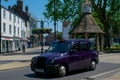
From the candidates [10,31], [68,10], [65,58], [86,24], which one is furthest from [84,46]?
[10,31]

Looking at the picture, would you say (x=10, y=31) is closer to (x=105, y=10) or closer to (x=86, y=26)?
(x=105, y=10)

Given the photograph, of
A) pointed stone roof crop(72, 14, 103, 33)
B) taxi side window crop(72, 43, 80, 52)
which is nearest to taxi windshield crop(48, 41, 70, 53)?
taxi side window crop(72, 43, 80, 52)

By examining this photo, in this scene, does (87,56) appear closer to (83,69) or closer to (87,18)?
(83,69)

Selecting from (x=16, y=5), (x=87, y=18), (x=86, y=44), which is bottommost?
(x=86, y=44)

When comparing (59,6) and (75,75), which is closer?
(75,75)

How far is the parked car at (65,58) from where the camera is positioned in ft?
56.2

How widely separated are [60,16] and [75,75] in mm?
42338

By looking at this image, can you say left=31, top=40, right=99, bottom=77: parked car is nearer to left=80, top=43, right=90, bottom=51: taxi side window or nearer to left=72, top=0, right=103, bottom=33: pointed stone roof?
left=80, top=43, right=90, bottom=51: taxi side window

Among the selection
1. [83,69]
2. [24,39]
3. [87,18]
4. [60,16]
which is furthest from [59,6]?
[83,69]

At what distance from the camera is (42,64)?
56.6 feet

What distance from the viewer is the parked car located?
17.1m

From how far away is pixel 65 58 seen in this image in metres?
17.8

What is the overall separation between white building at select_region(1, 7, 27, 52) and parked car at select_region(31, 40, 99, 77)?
4666cm

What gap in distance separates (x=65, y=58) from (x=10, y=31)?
5547 centimetres
